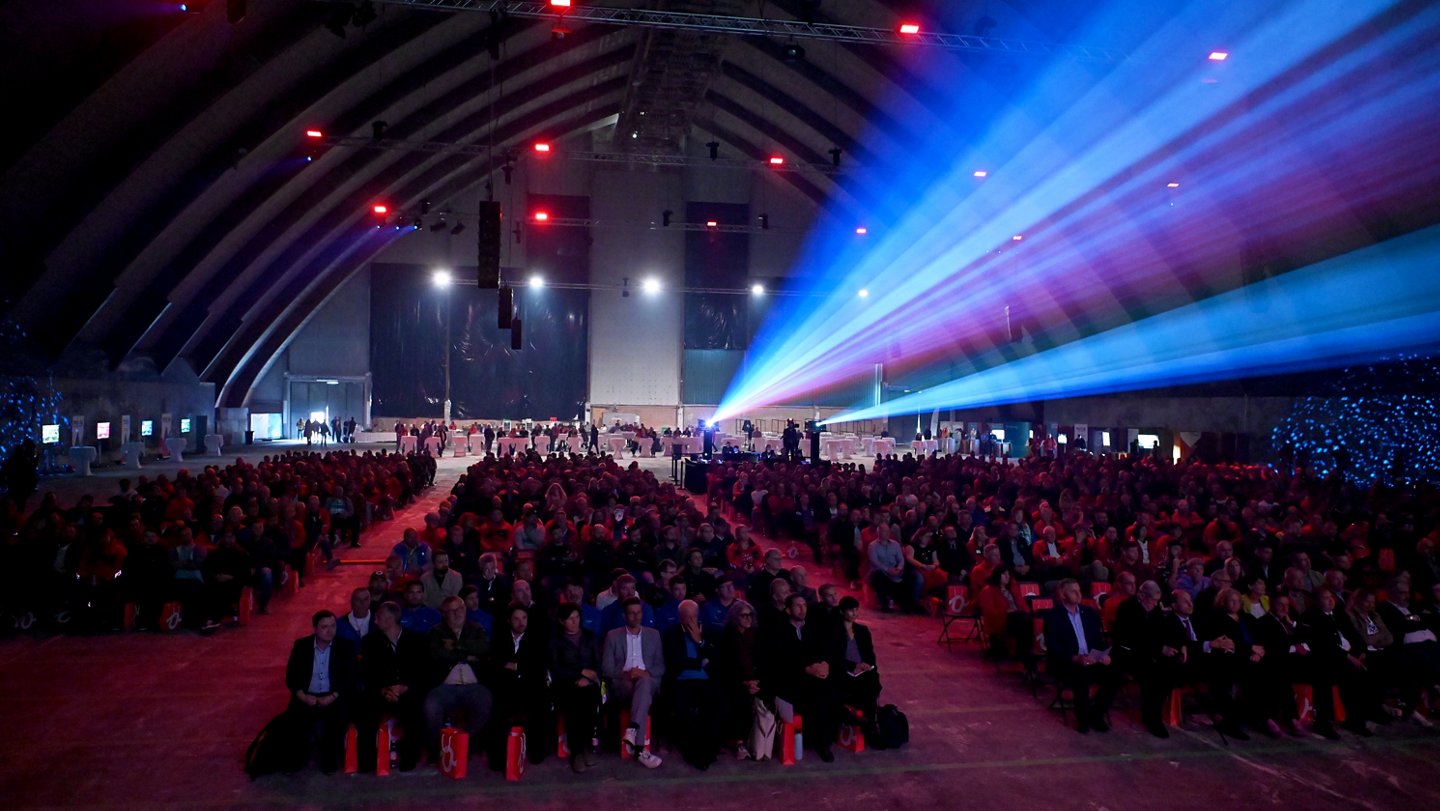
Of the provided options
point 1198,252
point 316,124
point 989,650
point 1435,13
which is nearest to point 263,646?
point 989,650

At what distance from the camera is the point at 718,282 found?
107ft

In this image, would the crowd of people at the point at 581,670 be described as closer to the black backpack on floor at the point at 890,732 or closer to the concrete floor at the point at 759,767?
the black backpack on floor at the point at 890,732

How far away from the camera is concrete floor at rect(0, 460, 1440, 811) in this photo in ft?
14.8

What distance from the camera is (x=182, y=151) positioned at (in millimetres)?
15172

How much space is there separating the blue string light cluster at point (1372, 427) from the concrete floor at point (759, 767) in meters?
11.2

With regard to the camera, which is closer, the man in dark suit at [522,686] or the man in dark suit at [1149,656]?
the man in dark suit at [522,686]

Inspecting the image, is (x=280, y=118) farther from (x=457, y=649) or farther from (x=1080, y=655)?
(x=1080, y=655)

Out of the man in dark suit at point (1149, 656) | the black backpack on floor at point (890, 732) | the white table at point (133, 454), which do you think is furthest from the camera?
the white table at point (133, 454)

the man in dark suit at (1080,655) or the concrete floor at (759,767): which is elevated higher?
the man in dark suit at (1080,655)

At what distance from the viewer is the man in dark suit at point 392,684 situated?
4.81 meters

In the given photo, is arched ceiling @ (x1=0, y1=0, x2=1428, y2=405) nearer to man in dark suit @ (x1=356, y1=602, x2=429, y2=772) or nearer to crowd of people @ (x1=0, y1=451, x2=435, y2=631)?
crowd of people @ (x1=0, y1=451, x2=435, y2=631)

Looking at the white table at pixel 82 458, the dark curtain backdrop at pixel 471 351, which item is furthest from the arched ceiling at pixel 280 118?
the dark curtain backdrop at pixel 471 351

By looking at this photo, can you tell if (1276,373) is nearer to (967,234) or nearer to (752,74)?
(967,234)

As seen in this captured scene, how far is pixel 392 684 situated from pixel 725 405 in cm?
2847
